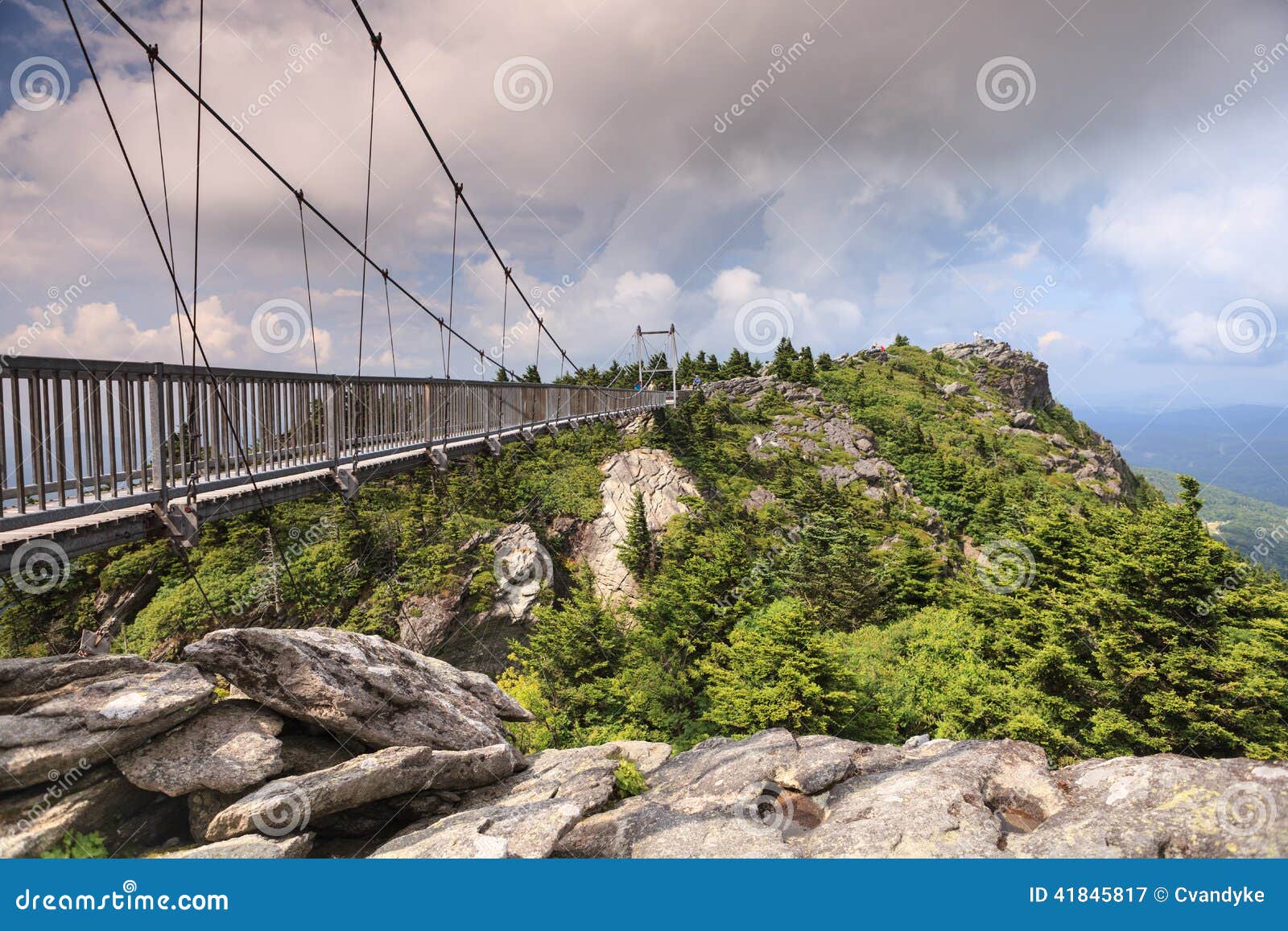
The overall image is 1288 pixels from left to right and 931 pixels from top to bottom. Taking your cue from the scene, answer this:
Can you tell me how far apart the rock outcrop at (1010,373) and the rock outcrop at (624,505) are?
53.5m

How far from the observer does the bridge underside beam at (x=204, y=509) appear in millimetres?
4867

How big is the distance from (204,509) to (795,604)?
1699cm

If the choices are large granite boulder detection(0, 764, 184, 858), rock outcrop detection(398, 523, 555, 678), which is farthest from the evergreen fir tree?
large granite boulder detection(0, 764, 184, 858)

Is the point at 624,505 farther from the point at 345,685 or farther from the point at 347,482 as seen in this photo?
the point at 347,482

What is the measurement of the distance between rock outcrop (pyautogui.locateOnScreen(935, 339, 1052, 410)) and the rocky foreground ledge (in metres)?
70.7

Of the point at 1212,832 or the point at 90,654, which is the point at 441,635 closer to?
the point at 90,654

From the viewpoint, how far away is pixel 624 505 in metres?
30.8

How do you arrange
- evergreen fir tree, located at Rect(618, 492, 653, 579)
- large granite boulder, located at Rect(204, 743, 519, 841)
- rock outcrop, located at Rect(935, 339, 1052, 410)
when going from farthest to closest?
rock outcrop, located at Rect(935, 339, 1052, 410), evergreen fir tree, located at Rect(618, 492, 653, 579), large granite boulder, located at Rect(204, 743, 519, 841)

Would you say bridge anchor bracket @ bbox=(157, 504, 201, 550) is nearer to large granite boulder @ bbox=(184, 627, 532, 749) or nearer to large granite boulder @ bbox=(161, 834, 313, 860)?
large granite boulder @ bbox=(184, 627, 532, 749)

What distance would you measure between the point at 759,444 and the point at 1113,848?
3642 cm

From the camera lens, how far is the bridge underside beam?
16.0 ft

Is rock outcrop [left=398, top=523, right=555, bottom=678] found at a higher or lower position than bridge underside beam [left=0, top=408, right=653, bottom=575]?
lower

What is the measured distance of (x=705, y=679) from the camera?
2003cm

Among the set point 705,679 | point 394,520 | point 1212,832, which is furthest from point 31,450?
point 394,520
